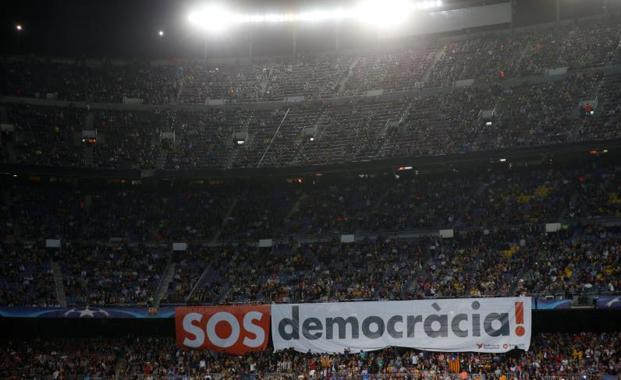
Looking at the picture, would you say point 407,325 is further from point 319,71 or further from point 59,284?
point 319,71

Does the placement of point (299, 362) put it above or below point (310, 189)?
below

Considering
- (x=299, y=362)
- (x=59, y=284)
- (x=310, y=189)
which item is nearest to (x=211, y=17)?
(x=310, y=189)

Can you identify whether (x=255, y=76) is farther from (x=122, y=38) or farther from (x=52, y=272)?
(x=52, y=272)

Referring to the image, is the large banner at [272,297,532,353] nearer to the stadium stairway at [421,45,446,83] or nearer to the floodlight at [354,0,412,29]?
the stadium stairway at [421,45,446,83]

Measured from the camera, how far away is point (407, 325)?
144ft

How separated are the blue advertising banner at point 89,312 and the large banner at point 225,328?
147 centimetres

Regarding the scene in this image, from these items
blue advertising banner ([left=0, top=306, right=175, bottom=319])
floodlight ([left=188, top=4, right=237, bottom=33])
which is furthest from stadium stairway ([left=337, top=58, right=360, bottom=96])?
blue advertising banner ([left=0, top=306, right=175, bottom=319])

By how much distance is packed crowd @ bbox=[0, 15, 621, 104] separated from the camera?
2410 inches

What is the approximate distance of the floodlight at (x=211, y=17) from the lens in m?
69.9

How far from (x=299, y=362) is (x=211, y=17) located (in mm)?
36708

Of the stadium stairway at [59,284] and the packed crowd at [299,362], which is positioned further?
the stadium stairway at [59,284]

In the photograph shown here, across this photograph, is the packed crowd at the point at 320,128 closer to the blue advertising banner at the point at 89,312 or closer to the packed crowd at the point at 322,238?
the packed crowd at the point at 322,238

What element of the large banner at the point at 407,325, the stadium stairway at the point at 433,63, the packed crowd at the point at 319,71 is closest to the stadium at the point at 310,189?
the large banner at the point at 407,325

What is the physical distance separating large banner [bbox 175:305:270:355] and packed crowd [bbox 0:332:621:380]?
58 centimetres
